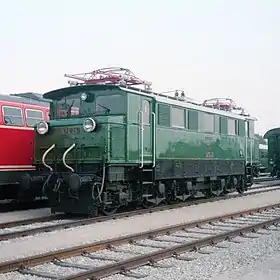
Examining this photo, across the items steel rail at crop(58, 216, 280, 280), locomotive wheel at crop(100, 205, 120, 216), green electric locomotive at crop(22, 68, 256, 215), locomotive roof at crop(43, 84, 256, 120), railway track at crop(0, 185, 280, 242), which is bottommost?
steel rail at crop(58, 216, 280, 280)

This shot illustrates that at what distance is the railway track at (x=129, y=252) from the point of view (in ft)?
23.9

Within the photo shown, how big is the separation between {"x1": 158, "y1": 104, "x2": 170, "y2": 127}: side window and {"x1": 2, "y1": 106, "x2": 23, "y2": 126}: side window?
420cm

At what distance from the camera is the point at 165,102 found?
50.0 ft

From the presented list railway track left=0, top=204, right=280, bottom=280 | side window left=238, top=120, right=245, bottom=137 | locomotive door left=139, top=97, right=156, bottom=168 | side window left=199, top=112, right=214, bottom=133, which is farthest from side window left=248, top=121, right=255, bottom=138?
railway track left=0, top=204, right=280, bottom=280

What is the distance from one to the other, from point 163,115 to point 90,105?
2380 mm

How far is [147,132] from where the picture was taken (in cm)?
1442

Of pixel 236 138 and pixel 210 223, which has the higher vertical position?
pixel 236 138

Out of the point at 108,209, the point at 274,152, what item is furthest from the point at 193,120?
the point at 274,152

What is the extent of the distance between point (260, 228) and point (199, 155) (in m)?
5.76

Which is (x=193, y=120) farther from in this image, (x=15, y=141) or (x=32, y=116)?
(x=15, y=141)

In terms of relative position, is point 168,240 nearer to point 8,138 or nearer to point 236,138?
point 8,138

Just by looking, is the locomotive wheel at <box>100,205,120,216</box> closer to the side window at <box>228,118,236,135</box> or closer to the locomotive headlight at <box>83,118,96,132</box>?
the locomotive headlight at <box>83,118,96,132</box>

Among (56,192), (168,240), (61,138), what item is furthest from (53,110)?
(168,240)

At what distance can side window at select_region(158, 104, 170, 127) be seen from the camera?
15012 mm
